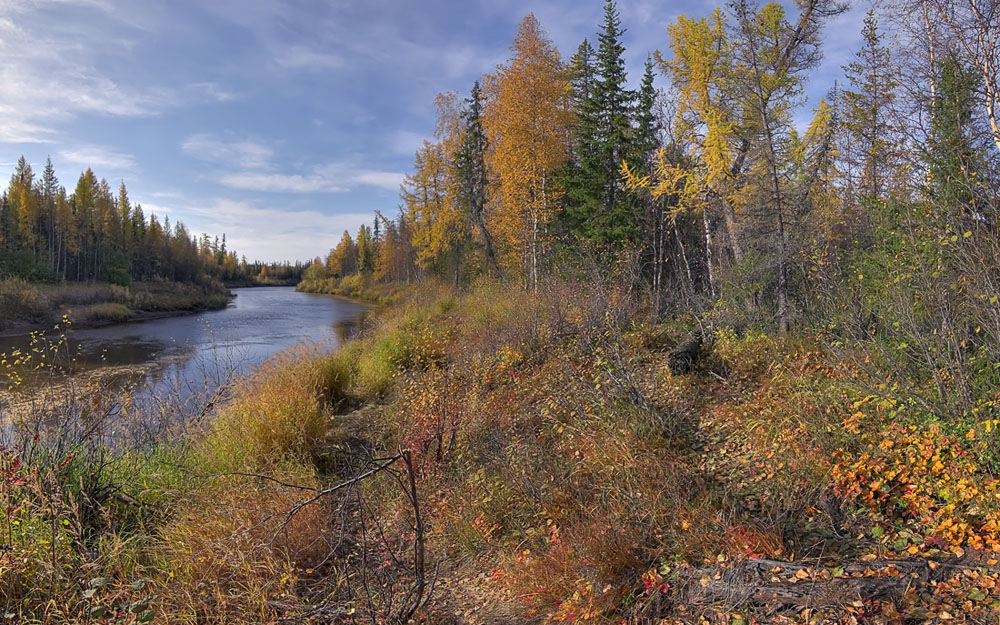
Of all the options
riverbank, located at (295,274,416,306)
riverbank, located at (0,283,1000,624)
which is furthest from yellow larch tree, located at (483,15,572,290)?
riverbank, located at (295,274,416,306)

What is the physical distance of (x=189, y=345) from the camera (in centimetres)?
1602

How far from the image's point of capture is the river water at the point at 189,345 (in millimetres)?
10859

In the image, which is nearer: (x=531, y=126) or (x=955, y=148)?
(x=955, y=148)

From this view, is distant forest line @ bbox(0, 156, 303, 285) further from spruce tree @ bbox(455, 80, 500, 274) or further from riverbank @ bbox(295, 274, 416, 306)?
spruce tree @ bbox(455, 80, 500, 274)

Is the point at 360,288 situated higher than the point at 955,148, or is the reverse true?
the point at 955,148

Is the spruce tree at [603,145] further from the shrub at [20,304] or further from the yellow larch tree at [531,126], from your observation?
the shrub at [20,304]

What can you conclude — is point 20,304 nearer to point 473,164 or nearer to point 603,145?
point 473,164

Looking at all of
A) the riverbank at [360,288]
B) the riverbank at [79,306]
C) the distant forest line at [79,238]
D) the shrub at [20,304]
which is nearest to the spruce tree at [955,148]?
the riverbank at [79,306]

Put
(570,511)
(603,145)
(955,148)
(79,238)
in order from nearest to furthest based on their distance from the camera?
(570,511) < (955,148) < (603,145) < (79,238)

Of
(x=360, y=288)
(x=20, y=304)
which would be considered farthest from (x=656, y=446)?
(x=360, y=288)

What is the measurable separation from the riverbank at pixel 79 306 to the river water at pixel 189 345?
2.05m

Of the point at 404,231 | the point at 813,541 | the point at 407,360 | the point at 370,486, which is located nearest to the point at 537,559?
the point at 813,541

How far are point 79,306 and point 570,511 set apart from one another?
33716 mm

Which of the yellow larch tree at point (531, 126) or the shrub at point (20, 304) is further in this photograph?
the shrub at point (20, 304)
